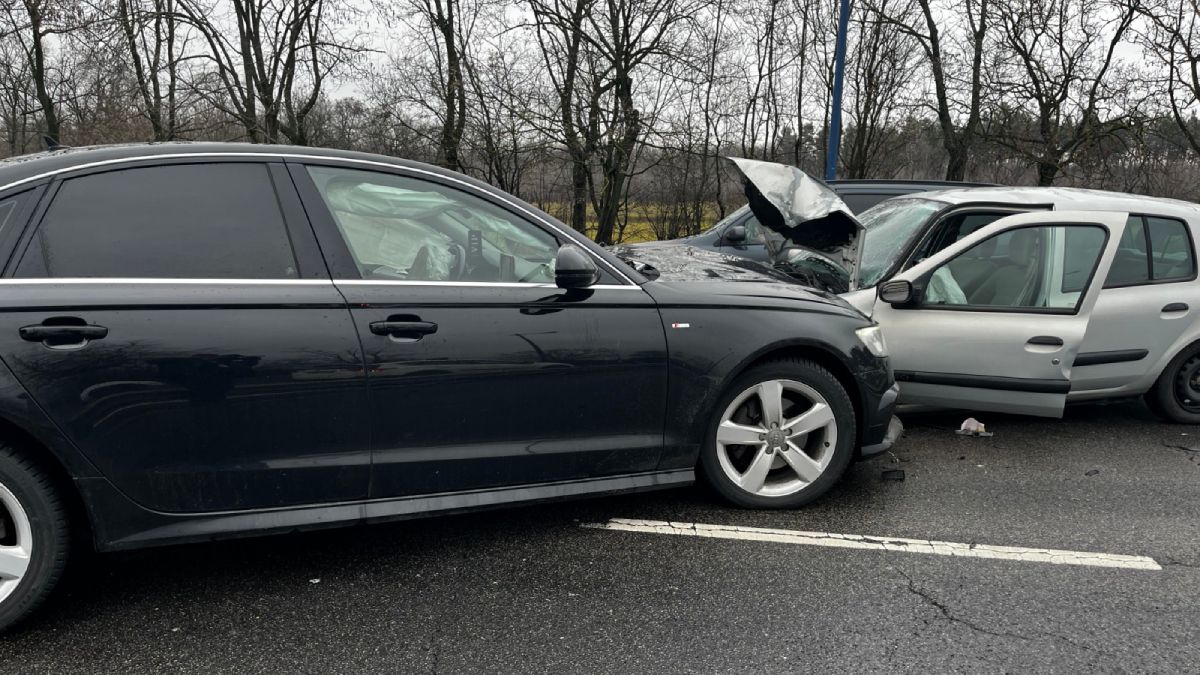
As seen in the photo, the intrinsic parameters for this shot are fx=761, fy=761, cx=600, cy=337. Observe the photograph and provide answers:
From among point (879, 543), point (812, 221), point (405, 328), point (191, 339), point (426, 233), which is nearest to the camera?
point (191, 339)

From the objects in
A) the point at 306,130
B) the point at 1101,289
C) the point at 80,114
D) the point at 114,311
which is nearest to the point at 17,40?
the point at 80,114

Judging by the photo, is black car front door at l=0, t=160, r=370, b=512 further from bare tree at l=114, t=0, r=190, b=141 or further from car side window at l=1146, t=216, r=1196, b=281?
bare tree at l=114, t=0, r=190, b=141

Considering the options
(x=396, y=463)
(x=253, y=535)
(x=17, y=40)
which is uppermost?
(x=17, y=40)

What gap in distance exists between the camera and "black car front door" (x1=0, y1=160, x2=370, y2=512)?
253 centimetres

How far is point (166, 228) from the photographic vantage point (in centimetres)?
272

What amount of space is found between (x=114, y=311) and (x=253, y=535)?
3.04ft

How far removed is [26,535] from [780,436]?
300 centimetres

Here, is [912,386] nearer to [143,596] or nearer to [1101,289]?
[1101,289]

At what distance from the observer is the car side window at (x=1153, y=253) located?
4949mm

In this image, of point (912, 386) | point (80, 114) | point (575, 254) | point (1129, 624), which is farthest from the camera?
point (80, 114)

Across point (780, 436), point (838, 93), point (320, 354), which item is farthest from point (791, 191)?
→ point (838, 93)

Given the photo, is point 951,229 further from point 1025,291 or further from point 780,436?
point 780,436

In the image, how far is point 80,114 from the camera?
19531mm

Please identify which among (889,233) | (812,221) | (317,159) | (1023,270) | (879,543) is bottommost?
(879,543)
